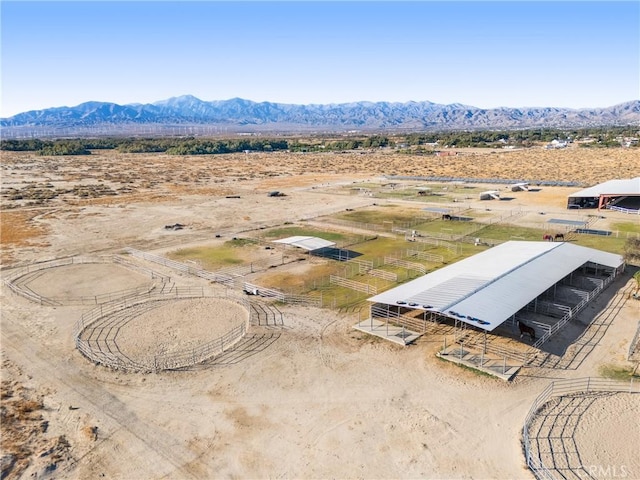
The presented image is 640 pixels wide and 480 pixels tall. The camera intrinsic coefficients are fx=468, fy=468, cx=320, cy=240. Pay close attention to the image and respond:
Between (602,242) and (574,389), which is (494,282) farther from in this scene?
(602,242)

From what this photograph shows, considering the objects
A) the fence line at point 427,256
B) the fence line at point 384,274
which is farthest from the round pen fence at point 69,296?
the fence line at point 427,256

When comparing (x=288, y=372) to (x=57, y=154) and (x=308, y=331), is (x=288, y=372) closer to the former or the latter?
(x=308, y=331)

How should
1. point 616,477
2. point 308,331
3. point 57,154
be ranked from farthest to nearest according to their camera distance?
point 57,154 → point 308,331 → point 616,477

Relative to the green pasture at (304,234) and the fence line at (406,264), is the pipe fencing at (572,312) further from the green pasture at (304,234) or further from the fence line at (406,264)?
the green pasture at (304,234)

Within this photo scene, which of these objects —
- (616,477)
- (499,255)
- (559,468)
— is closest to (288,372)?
(559,468)

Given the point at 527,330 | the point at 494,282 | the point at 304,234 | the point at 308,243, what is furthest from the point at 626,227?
the point at 308,243

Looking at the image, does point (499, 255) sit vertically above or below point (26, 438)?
above
